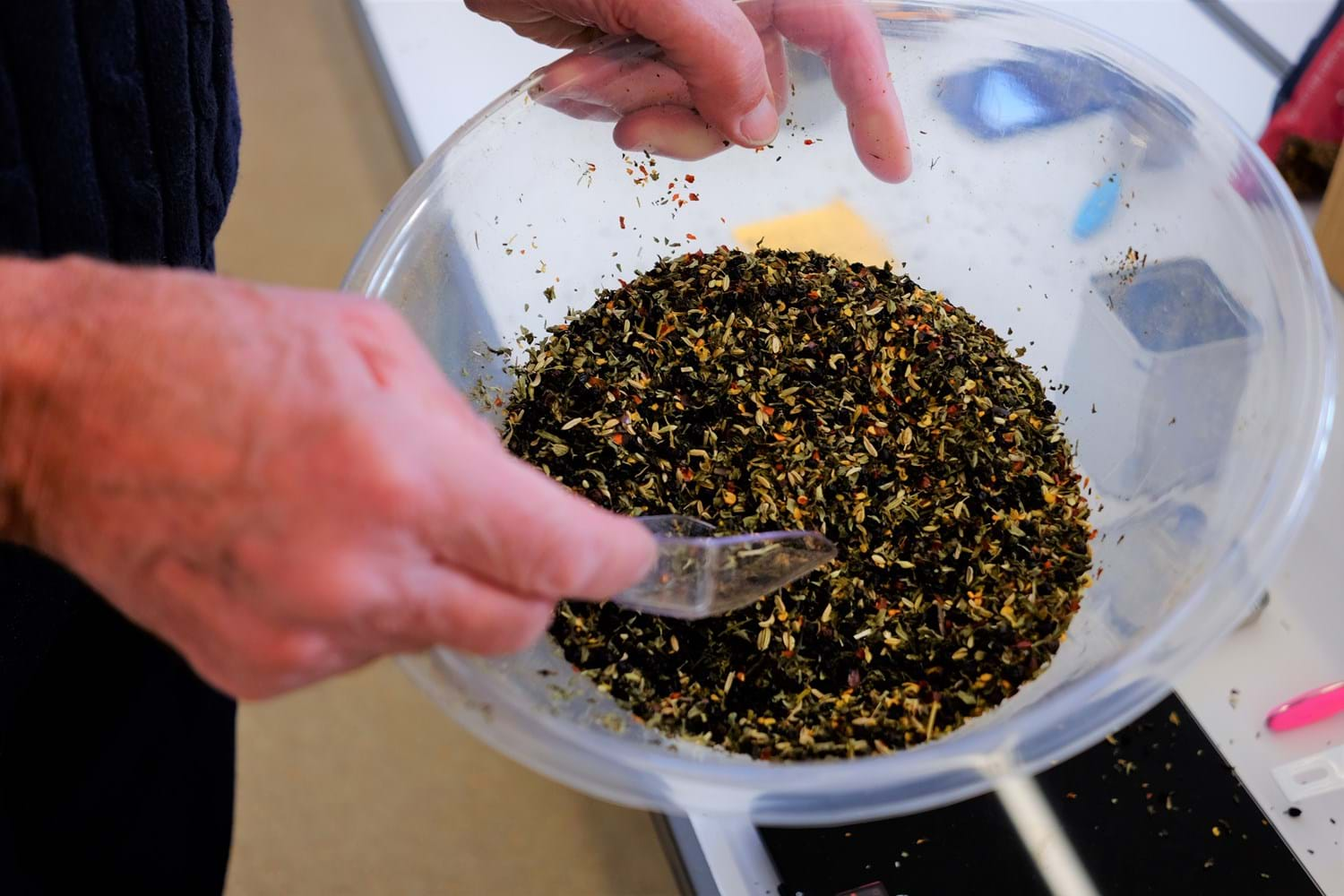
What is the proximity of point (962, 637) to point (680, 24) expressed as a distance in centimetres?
47

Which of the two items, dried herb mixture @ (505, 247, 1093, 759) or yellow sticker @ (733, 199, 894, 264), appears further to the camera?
yellow sticker @ (733, 199, 894, 264)

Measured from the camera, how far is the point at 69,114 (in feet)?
1.99

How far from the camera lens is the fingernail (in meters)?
0.78

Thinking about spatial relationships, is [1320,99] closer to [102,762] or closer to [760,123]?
[760,123]

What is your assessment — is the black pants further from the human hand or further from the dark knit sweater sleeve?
the human hand

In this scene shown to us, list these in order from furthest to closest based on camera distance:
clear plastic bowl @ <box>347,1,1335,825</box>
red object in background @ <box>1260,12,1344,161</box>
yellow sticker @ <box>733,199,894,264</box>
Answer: red object in background @ <box>1260,12,1344,161</box> → yellow sticker @ <box>733,199,894,264</box> → clear plastic bowl @ <box>347,1,1335,825</box>

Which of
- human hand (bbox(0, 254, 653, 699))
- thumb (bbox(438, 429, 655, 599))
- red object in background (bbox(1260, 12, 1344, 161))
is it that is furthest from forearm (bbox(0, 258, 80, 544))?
red object in background (bbox(1260, 12, 1344, 161))

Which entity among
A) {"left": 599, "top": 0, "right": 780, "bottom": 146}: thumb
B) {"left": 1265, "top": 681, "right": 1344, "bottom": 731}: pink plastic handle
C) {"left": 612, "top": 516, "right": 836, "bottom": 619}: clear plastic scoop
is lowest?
{"left": 1265, "top": 681, "right": 1344, "bottom": 731}: pink plastic handle

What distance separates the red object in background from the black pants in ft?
4.01

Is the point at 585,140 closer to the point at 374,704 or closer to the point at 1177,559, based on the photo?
the point at 1177,559

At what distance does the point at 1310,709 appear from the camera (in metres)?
0.77

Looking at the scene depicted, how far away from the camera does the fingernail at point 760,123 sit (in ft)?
2.55

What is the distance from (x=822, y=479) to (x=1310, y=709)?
17.1 inches

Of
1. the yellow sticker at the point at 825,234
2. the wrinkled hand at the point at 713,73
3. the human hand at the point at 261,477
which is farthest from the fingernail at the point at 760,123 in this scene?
the human hand at the point at 261,477
